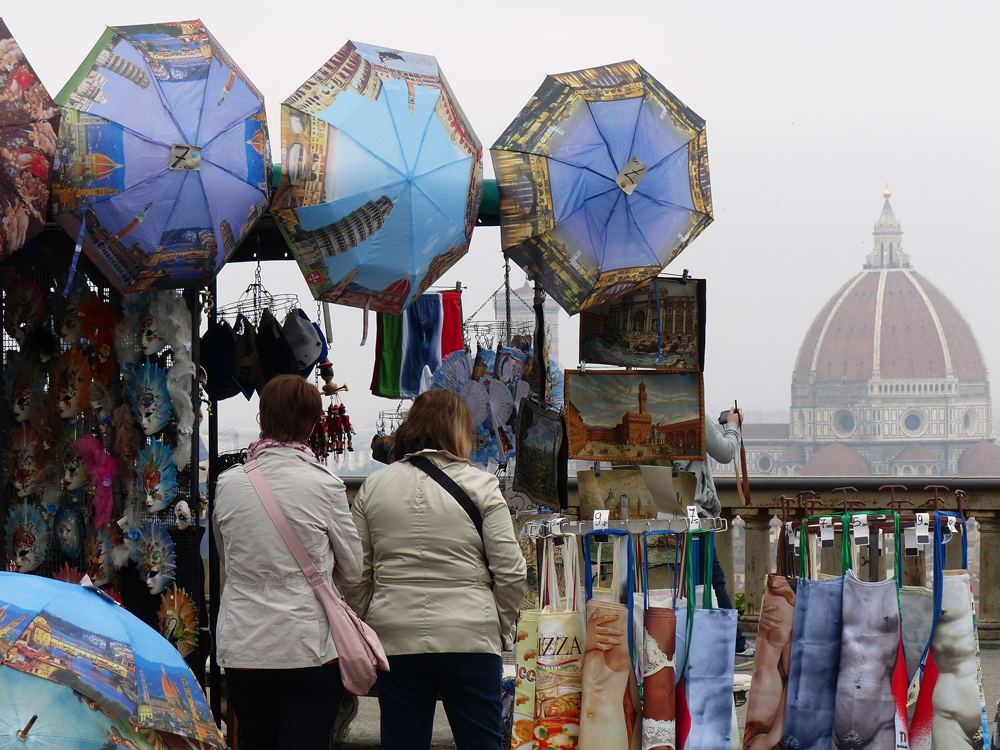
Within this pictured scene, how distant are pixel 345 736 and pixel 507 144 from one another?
8.53ft

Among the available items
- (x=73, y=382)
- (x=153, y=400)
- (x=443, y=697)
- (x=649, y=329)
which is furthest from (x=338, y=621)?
(x=649, y=329)

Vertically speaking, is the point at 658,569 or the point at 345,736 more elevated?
the point at 658,569

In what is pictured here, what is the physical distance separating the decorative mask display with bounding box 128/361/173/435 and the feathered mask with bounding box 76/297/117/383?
245 millimetres

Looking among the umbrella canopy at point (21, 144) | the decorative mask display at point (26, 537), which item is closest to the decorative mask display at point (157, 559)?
the decorative mask display at point (26, 537)

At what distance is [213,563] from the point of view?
14.5 ft

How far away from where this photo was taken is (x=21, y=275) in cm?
450

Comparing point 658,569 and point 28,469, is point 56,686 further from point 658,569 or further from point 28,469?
point 658,569

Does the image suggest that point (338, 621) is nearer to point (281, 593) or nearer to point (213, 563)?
point (281, 593)

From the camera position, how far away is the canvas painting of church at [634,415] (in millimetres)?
4801

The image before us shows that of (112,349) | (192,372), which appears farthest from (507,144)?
(112,349)

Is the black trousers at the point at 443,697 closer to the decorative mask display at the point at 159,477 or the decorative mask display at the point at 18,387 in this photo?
the decorative mask display at the point at 159,477

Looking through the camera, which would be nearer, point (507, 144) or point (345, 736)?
point (507, 144)

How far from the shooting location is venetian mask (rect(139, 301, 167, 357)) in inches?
168

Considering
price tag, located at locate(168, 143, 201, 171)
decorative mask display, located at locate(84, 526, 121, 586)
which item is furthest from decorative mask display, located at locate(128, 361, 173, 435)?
price tag, located at locate(168, 143, 201, 171)
